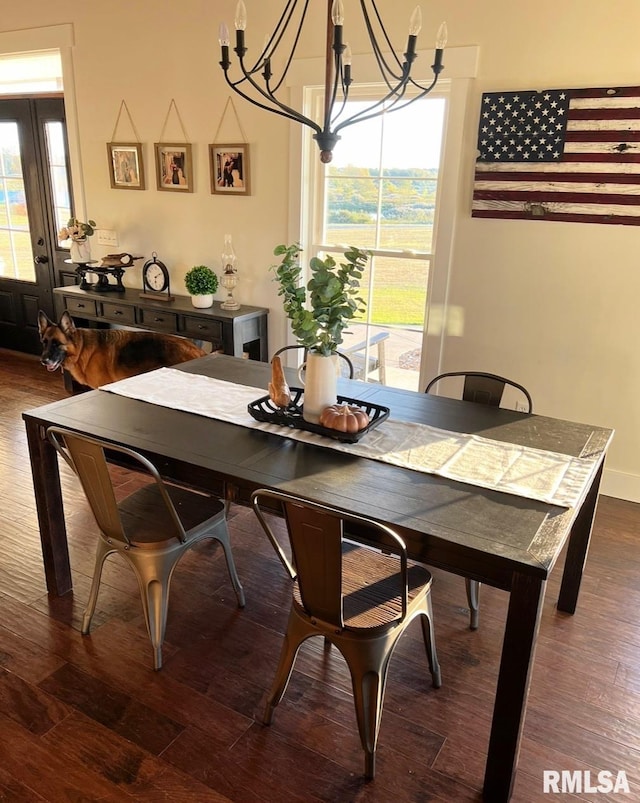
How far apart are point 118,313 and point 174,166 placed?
115 centimetres

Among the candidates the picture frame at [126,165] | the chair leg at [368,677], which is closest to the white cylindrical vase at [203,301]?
the picture frame at [126,165]

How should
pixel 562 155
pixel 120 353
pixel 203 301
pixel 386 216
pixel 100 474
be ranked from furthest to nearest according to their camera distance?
pixel 203 301 < pixel 120 353 < pixel 386 216 < pixel 562 155 < pixel 100 474

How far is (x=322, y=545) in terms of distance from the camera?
Answer: 1571 millimetres

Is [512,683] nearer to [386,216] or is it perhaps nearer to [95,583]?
[95,583]

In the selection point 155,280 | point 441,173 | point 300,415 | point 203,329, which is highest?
point 441,173

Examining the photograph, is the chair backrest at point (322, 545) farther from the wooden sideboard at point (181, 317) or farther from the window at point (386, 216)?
the wooden sideboard at point (181, 317)

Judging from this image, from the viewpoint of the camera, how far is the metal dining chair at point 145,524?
6.51 feet

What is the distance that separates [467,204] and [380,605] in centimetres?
248

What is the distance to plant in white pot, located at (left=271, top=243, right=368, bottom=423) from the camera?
6.52 ft

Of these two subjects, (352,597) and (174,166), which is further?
(174,166)

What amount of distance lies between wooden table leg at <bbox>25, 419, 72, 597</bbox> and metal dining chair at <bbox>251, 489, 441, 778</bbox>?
970 mm

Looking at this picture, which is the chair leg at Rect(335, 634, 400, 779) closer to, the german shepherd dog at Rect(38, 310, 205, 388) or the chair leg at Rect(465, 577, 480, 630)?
the chair leg at Rect(465, 577, 480, 630)

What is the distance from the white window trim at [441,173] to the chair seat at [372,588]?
1.98m

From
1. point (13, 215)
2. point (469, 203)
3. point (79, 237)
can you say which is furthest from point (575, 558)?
point (13, 215)
